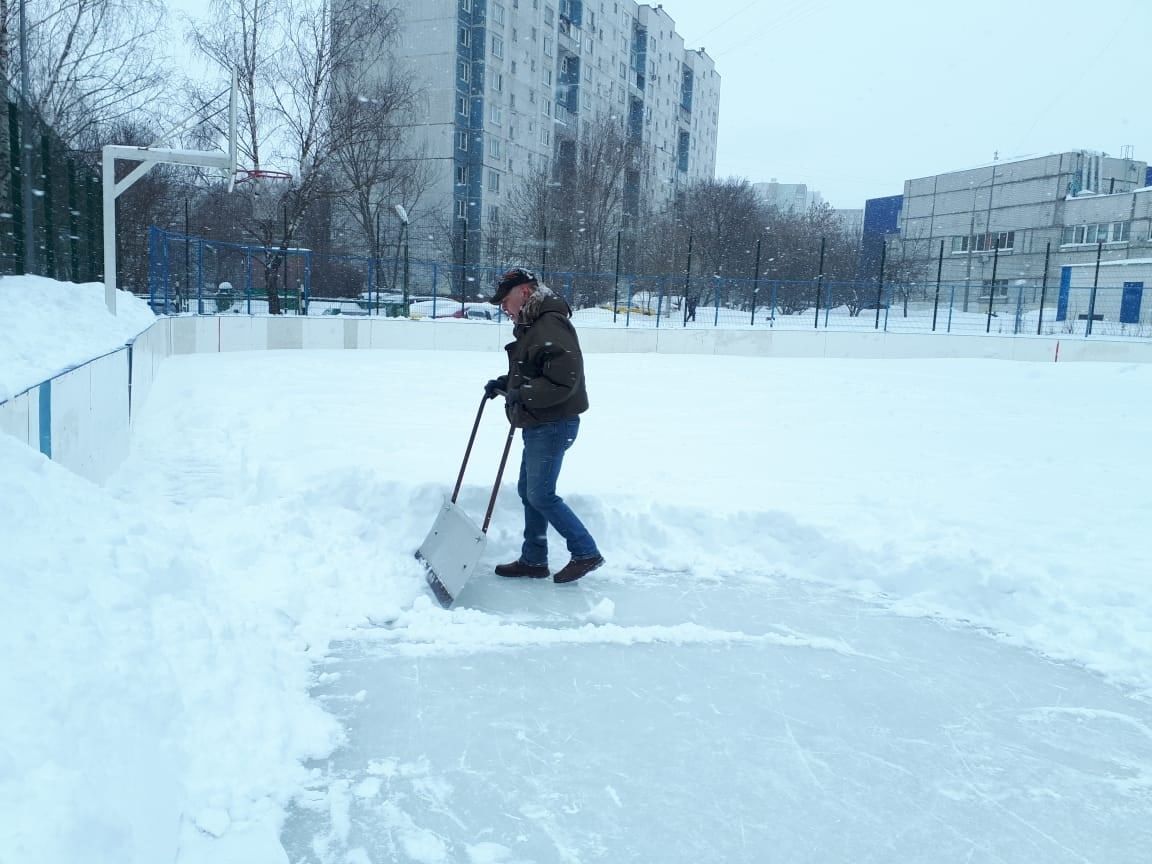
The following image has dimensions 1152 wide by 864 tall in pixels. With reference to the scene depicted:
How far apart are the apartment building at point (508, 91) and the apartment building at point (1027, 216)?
57.3 feet

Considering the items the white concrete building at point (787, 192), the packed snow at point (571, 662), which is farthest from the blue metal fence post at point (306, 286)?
the white concrete building at point (787, 192)

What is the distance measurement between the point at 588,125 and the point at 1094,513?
38.7 m

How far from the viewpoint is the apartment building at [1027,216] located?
43.1 meters

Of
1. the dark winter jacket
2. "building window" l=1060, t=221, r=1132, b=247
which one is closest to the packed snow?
the dark winter jacket

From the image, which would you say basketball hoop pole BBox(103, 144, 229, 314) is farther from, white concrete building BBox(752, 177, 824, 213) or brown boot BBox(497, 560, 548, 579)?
white concrete building BBox(752, 177, 824, 213)

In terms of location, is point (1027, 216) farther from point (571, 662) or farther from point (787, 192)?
point (787, 192)

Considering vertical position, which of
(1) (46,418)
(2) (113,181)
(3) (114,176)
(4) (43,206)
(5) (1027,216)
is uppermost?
(5) (1027,216)

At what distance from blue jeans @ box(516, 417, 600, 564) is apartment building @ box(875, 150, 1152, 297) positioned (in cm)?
4023

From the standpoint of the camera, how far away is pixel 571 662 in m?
3.40

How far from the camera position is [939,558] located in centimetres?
448

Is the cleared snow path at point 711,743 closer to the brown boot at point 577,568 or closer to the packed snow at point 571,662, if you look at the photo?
the packed snow at point 571,662

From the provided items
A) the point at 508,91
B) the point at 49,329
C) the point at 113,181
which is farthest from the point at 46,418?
the point at 508,91

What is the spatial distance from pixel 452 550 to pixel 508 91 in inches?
1763

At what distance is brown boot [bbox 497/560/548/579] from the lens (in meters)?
4.33
